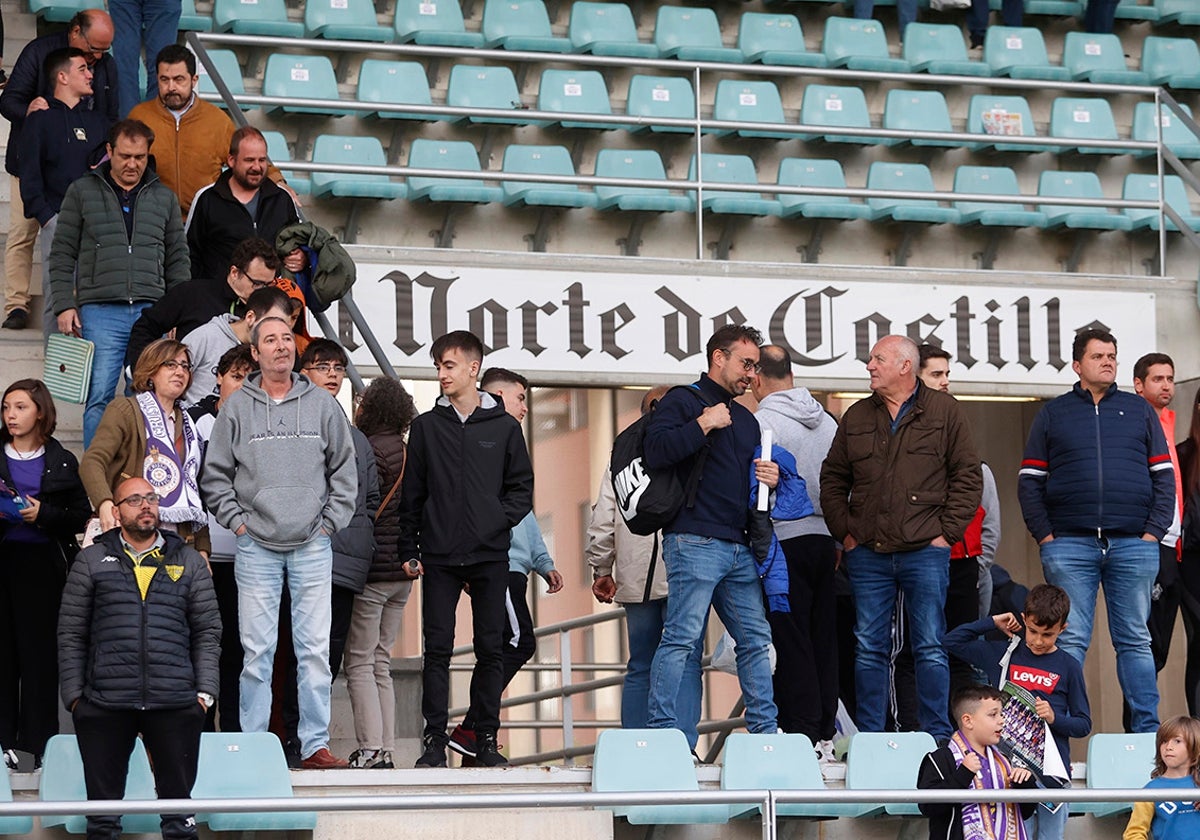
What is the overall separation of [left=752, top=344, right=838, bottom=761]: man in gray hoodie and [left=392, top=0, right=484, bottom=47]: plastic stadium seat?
4.70 meters

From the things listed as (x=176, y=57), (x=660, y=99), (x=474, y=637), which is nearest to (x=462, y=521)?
(x=474, y=637)

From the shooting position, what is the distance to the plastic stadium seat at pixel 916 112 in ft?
40.0

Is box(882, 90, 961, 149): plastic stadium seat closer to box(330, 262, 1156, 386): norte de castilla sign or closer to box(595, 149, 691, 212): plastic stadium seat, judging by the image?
box(595, 149, 691, 212): plastic stadium seat

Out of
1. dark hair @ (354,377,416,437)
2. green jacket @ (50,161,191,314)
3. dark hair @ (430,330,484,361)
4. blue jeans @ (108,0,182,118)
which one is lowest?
dark hair @ (354,377,416,437)

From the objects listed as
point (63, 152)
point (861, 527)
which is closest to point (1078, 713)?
point (861, 527)

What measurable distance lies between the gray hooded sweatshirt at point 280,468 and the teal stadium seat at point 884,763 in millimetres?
1880

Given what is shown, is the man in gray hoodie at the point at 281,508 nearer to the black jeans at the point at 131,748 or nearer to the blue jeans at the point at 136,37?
the black jeans at the point at 131,748

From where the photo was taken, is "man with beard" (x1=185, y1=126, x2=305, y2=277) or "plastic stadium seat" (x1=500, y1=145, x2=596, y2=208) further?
"plastic stadium seat" (x1=500, y1=145, x2=596, y2=208)

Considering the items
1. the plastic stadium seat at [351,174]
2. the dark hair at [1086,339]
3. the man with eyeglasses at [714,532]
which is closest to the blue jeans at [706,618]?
the man with eyeglasses at [714,532]

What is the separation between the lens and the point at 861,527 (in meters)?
7.29

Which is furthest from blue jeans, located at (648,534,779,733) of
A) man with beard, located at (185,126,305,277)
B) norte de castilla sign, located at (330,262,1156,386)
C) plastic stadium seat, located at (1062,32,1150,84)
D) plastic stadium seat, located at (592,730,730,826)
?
plastic stadium seat, located at (1062,32,1150,84)

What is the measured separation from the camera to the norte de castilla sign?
10023 millimetres

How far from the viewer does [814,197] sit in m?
11.7

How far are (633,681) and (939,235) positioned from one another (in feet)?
17.3
